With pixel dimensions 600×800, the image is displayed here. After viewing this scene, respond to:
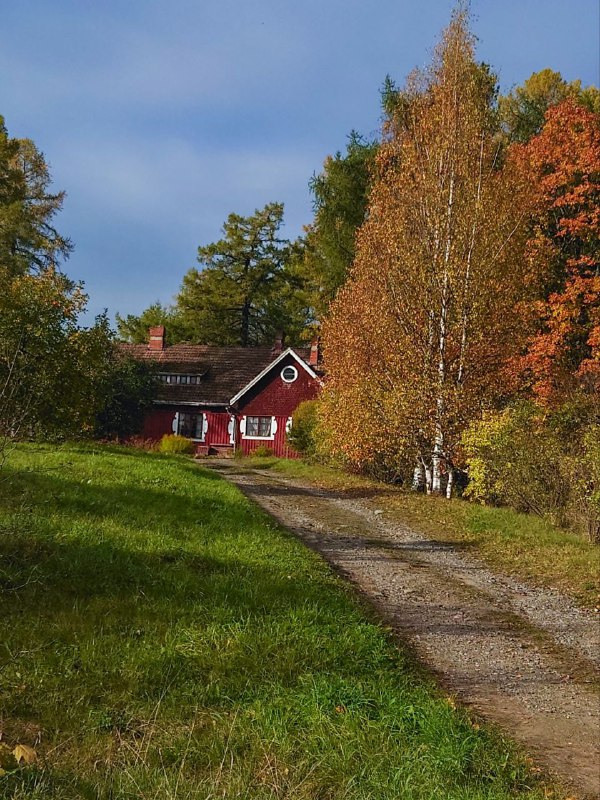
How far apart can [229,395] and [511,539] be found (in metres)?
26.8

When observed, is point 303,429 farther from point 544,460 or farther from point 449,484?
point 544,460

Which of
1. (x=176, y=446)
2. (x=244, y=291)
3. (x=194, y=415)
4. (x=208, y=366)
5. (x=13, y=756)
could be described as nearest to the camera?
(x=13, y=756)

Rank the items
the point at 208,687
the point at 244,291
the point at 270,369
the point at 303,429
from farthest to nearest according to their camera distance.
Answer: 1. the point at 244,291
2. the point at 270,369
3. the point at 303,429
4. the point at 208,687

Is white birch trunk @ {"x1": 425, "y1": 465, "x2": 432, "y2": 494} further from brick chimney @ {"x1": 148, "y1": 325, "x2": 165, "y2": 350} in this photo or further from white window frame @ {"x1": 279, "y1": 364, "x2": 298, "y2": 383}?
brick chimney @ {"x1": 148, "y1": 325, "x2": 165, "y2": 350}

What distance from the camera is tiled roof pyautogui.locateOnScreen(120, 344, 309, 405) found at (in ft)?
121

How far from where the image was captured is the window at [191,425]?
36781 millimetres

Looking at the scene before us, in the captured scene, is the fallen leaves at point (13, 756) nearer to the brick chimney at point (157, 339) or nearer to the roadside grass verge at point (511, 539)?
the roadside grass verge at point (511, 539)

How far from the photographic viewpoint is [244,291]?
166 feet

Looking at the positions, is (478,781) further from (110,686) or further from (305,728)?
(110,686)

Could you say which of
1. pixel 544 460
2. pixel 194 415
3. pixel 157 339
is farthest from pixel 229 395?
pixel 544 460

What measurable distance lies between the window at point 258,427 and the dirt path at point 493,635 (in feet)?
75.5

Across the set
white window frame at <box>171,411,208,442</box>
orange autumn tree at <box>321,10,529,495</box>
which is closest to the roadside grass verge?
orange autumn tree at <box>321,10,529,495</box>

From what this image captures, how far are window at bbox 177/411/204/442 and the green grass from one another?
28.3 meters

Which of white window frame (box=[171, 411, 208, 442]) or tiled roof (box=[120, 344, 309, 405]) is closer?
white window frame (box=[171, 411, 208, 442])
